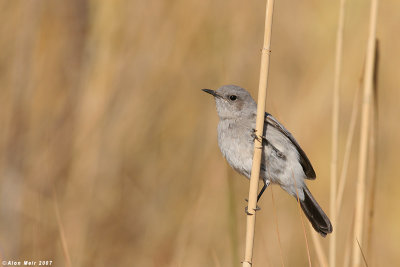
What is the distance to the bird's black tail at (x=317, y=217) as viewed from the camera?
3234mm

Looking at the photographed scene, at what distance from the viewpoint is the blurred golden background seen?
12.0 feet

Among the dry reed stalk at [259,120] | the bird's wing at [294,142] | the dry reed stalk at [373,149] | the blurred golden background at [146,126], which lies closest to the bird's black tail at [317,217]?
the bird's wing at [294,142]

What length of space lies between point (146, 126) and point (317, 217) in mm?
1541

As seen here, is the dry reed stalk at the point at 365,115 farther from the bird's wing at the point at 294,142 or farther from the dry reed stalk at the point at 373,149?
the bird's wing at the point at 294,142

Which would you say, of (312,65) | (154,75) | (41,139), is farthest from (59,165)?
(312,65)

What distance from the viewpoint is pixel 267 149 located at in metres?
3.29

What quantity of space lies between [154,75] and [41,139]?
98 centimetres

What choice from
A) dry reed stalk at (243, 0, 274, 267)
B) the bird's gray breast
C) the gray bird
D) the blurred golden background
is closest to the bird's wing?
the gray bird

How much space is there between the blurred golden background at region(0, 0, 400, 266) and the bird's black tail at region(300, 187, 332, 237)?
43 cm

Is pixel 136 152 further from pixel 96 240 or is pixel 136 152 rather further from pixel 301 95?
pixel 301 95

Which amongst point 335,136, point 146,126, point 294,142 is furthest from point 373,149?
point 146,126

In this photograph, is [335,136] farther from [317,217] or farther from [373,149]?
[317,217]

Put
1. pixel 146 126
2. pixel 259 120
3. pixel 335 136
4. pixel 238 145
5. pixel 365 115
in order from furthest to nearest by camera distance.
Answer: pixel 146 126
pixel 238 145
pixel 335 136
pixel 365 115
pixel 259 120

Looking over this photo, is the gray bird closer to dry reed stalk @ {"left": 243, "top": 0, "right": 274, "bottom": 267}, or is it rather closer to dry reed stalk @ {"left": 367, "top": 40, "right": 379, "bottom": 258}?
dry reed stalk @ {"left": 367, "top": 40, "right": 379, "bottom": 258}
